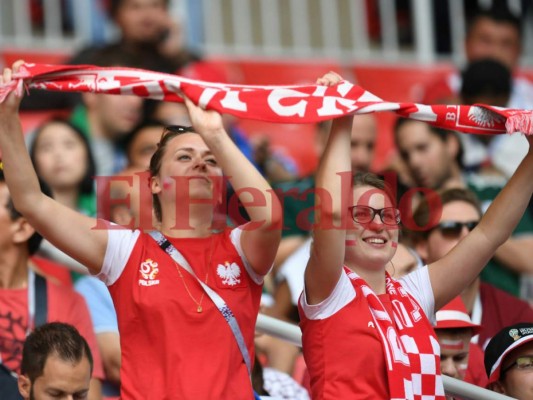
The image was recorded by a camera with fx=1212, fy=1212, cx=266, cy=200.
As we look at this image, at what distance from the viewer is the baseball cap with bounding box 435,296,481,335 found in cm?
532

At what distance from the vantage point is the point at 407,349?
14.2ft

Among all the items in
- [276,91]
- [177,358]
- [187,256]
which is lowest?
[177,358]

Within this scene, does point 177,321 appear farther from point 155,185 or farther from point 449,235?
point 449,235

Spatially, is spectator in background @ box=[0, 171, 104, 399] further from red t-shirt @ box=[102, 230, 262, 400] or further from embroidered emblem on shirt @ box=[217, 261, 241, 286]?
embroidered emblem on shirt @ box=[217, 261, 241, 286]

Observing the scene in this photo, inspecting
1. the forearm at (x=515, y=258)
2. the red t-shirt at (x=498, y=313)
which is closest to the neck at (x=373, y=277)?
the red t-shirt at (x=498, y=313)

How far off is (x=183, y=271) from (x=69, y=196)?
3.03m

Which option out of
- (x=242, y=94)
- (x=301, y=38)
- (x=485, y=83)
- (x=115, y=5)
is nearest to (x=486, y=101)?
(x=485, y=83)

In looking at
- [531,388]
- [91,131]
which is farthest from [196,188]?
[91,131]

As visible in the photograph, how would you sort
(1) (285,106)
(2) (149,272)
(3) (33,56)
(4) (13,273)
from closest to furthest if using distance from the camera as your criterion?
1. (2) (149,272)
2. (1) (285,106)
3. (4) (13,273)
4. (3) (33,56)

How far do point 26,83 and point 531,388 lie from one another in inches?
92.9

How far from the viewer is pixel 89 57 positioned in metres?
8.18

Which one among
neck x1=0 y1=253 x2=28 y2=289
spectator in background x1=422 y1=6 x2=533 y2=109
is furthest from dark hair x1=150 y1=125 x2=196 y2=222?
spectator in background x1=422 y1=6 x2=533 y2=109

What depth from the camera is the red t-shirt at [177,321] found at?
418cm

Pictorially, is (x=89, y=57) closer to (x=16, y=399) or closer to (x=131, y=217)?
(x=131, y=217)
